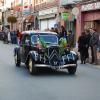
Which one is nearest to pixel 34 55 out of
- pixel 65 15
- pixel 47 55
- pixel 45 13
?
pixel 47 55

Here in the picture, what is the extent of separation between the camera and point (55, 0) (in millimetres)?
47125

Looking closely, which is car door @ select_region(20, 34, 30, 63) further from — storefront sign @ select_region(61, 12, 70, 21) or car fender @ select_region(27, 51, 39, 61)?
storefront sign @ select_region(61, 12, 70, 21)

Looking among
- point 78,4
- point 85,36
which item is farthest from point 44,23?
point 85,36

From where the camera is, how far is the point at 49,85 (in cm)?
1395

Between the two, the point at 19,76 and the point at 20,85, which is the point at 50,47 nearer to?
the point at 19,76

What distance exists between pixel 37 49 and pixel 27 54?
0.77 metres

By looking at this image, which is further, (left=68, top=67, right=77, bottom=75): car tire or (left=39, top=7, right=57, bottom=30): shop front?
(left=39, top=7, right=57, bottom=30): shop front

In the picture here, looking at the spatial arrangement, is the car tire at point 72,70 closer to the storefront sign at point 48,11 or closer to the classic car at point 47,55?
the classic car at point 47,55

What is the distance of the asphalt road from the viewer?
11.7m

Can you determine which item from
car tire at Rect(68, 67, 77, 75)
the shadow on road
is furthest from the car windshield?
car tire at Rect(68, 67, 77, 75)

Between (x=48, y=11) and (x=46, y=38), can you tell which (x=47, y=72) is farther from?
(x=48, y=11)

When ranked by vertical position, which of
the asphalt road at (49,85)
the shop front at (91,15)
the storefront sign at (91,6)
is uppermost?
the storefront sign at (91,6)

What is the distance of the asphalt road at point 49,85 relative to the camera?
11.7 meters

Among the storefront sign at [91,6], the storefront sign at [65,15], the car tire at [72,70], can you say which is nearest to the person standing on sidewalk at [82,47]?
the car tire at [72,70]
